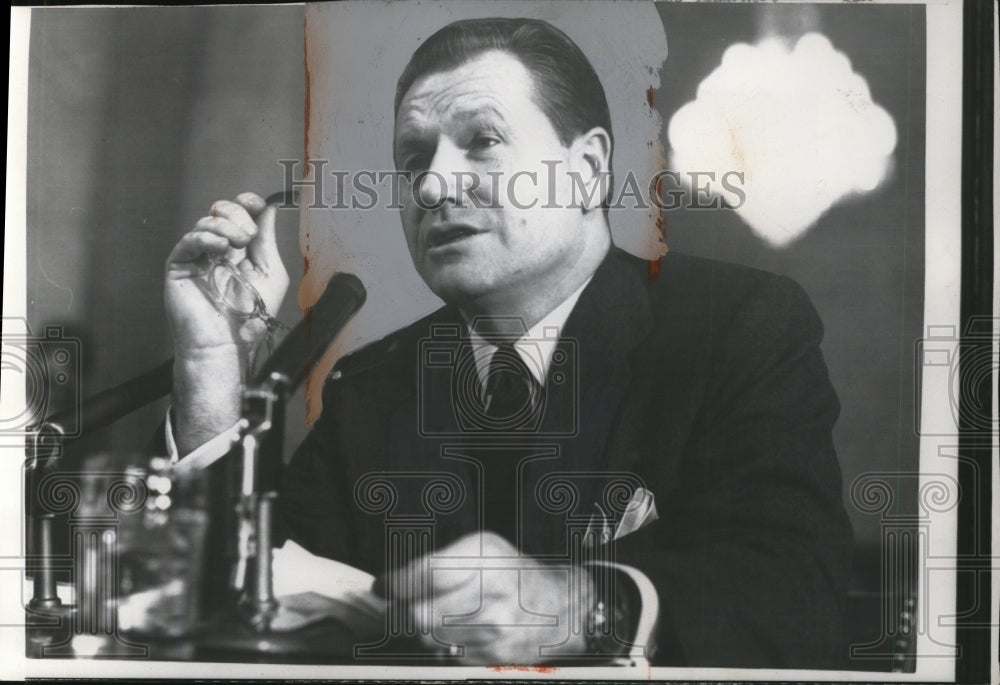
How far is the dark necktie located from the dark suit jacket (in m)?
0.06


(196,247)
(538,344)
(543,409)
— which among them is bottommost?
(543,409)

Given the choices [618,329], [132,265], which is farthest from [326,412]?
[618,329]

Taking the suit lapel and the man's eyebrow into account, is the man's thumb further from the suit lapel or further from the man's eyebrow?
the suit lapel

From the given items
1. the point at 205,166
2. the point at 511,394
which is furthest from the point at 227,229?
the point at 511,394

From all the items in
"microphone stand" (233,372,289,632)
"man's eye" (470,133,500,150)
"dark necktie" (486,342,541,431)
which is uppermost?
"man's eye" (470,133,500,150)

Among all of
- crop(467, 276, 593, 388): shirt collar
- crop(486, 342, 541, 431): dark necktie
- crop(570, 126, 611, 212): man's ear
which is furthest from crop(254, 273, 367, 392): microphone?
crop(570, 126, 611, 212): man's ear

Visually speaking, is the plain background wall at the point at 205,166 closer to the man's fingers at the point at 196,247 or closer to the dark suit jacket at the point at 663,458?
the man's fingers at the point at 196,247

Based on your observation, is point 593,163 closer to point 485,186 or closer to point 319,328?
point 485,186

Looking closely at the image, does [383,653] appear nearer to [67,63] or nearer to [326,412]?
[326,412]

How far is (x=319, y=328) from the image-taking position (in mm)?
3443

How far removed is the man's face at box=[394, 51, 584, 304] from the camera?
341 centimetres

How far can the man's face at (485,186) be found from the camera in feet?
11.2

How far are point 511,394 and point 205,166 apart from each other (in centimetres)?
144

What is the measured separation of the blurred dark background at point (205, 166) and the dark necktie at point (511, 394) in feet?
2.40
